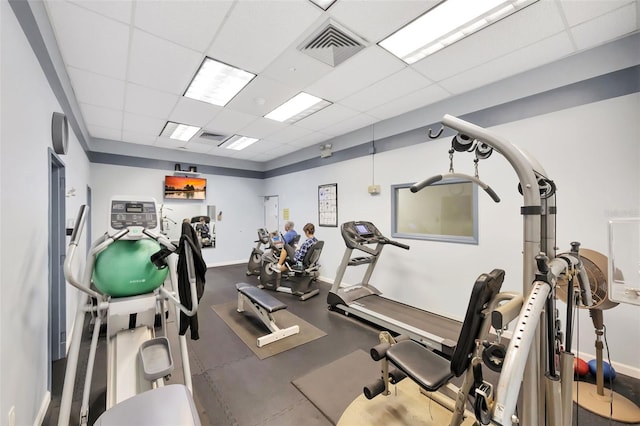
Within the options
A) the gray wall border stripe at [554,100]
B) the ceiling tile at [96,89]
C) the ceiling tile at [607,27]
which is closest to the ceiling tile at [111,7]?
the ceiling tile at [96,89]

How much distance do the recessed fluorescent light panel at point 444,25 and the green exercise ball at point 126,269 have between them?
2.75 metres

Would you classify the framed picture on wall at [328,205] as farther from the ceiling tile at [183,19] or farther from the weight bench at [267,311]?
the ceiling tile at [183,19]

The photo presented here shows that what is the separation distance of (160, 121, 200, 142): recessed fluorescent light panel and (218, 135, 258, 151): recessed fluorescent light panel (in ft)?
2.39

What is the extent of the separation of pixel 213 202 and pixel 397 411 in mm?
6524

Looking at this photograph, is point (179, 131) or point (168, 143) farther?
point (168, 143)

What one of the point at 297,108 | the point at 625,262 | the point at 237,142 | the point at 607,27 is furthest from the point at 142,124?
the point at 625,262

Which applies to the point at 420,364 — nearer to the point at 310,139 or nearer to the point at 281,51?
the point at 281,51

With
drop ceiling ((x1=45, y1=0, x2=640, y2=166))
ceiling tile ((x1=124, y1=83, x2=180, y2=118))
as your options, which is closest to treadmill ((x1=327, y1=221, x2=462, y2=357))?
drop ceiling ((x1=45, y1=0, x2=640, y2=166))

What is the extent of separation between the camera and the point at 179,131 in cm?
504

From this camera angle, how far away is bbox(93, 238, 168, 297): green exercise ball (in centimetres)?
190

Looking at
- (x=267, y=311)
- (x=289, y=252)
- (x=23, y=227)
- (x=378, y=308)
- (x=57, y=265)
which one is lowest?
(x=378, y=308)

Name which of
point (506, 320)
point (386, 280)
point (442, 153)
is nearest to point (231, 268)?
point (386, 280)

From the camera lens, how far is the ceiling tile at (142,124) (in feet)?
13.9

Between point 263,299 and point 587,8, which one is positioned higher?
point 587,8
